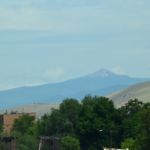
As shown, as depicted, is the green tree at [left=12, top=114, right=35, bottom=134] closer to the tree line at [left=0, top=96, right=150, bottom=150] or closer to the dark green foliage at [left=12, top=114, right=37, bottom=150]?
the dark green foliage at [left=12, top=114, right=37, bottom=150]

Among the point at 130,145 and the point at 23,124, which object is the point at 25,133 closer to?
the point at 23,124

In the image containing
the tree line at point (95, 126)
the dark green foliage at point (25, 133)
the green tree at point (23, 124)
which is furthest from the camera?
the green tree at point (23, 124)

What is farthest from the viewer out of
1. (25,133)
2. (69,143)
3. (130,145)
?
(25,133)

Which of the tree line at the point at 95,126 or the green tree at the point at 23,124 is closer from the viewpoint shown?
the tree line at the point at 95,126

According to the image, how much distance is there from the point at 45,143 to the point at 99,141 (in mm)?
12024

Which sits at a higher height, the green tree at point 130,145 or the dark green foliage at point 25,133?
the dark green foliage at point 25,133

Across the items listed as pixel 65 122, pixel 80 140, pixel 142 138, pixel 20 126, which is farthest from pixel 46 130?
pixel 142 138

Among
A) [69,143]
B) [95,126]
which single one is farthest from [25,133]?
[69,143]

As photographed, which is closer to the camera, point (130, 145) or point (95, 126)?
point (130, 145)

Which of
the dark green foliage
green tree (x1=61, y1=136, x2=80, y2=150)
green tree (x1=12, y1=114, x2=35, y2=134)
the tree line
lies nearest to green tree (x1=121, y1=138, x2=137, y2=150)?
the tree line

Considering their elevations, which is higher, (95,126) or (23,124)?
(23,124)

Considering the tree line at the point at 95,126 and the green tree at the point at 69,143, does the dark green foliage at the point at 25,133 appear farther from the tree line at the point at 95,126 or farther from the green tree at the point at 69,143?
the green tree at the point at 69,143

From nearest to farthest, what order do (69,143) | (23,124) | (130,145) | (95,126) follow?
(130,145) → (69,143) → (95,126) → (23,124)

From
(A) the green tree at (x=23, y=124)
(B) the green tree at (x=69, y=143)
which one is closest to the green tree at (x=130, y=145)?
(B) the green tree at (x=69, y=143)
